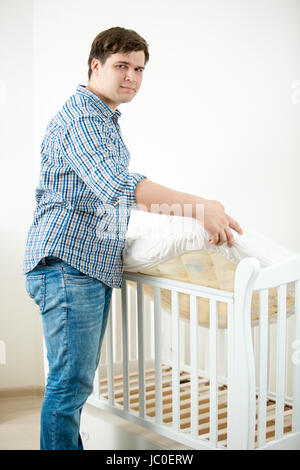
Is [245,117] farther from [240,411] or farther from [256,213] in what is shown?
[240,411]

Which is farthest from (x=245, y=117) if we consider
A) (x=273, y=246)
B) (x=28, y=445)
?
(x=28, y=445)

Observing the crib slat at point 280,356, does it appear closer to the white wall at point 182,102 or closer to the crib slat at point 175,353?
the crib slat at point 175,353

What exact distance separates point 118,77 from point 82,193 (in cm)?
30

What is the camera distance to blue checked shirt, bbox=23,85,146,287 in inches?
41.8

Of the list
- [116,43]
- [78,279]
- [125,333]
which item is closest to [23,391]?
[125,333]

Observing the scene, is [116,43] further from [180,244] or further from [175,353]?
[175,353]

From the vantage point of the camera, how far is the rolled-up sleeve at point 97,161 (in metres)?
1.04

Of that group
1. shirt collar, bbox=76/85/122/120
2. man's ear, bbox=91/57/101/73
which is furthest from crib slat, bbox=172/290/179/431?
man's ear, bbox=91/57/101/73

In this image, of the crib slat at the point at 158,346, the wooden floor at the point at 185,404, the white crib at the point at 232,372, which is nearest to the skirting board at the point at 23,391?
the wooden floor at the point at 185,404

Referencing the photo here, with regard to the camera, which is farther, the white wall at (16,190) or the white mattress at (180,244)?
the white wall at (16,190)

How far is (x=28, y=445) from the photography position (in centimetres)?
171

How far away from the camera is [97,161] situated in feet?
3.46

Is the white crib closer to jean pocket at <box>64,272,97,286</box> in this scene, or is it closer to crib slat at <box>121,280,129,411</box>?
crib slat at <box>121,280,129,411</box>

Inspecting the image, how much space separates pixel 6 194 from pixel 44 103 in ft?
1.30
